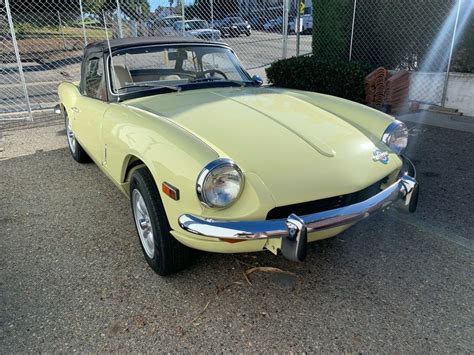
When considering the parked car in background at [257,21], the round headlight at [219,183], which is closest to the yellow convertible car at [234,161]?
the round headlight at [219,183]

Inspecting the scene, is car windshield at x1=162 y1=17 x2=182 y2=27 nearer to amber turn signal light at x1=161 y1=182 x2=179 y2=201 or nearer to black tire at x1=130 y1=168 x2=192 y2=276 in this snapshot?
black tire at x1=130 y1=168 x2=192 y2=276

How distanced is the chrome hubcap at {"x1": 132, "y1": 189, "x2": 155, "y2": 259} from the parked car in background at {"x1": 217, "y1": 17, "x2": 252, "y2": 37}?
42.3 ft

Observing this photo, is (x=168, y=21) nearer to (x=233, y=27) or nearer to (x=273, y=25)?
(x=233, y=27)

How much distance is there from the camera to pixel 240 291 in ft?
8.18

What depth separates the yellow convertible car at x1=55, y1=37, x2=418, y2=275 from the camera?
213 cm

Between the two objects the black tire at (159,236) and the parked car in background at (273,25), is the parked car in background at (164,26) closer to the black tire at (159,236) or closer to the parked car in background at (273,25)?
the parked car in background at (273,25)

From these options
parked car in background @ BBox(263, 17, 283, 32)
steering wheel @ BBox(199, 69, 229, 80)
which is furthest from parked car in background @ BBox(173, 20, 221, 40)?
steering wheel @ BBox(199, 69, 229, 80)

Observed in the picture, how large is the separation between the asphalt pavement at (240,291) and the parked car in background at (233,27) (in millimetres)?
12529

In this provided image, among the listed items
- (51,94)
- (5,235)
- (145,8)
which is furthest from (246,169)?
(145,8)

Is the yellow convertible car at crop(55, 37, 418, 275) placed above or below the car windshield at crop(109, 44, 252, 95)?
below

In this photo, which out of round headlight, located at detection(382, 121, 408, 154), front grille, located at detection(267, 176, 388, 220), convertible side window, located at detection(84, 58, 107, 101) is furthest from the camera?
convertible side window, located at detection(84, 58, 107, 101)

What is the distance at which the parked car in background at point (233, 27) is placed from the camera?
14.7 metres

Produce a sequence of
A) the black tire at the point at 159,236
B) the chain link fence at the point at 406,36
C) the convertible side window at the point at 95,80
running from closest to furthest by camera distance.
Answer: the black tire at the point at 159,236
the convertible side window at the point at 95,80
the chain link fence at the point at 406,36

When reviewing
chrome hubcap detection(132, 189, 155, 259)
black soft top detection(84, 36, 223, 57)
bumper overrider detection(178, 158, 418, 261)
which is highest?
black soft top detection(84, 36, 223, 57)
